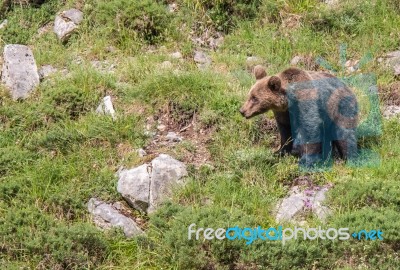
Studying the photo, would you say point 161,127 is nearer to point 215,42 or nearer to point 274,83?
point 274,83

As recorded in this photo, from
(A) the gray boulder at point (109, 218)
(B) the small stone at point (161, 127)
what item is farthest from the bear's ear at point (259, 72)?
(A) the gray boulder at point (109, 218)

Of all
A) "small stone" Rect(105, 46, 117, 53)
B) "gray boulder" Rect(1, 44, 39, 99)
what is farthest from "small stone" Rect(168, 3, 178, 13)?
"gray boulder" Rect(1, 44, 39, 99)

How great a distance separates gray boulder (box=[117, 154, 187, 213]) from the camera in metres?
7.84

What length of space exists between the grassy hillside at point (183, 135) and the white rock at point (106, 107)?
0.37ft

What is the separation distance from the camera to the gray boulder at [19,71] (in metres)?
9.55

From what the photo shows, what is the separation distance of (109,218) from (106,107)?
1822mm

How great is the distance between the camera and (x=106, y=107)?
9156 mm

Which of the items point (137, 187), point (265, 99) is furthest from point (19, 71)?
point (265, 99)

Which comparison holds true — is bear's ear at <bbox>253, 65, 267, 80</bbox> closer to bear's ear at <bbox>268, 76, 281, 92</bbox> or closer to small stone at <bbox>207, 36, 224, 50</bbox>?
bear's ear at <bbox>268, 76, 281, 92</bbox>

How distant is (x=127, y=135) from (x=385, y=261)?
3217mm

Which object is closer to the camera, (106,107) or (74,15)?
(106,107)

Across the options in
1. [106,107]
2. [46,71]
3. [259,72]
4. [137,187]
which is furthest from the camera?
[46,71]

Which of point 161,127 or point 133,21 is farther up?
point 133,21

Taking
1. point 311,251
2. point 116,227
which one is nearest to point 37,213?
point 116,227
